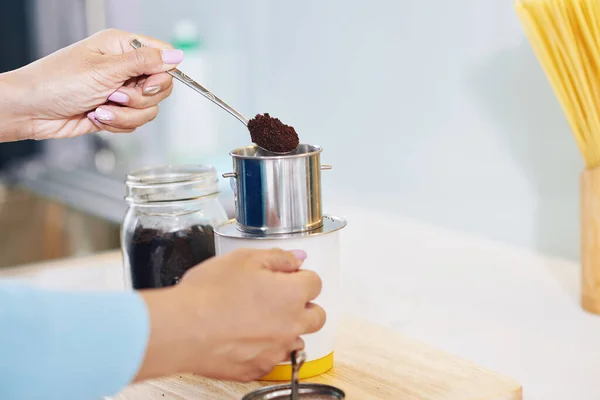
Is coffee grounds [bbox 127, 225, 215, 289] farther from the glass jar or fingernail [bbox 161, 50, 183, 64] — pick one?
fingernail [bbox 161, 50, 183, 64]

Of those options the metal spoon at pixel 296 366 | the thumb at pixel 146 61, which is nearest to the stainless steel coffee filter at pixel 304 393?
the metal spoon at pixel 296 366

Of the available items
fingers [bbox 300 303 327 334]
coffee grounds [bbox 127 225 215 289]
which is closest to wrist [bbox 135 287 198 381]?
fingers [bbox 300 303 327 334]

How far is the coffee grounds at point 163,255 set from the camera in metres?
0.85

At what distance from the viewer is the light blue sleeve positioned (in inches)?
19.2

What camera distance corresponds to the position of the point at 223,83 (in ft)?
5.81

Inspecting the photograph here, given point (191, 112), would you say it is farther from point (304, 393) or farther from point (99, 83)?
point (304, 393)

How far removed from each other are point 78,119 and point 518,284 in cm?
58

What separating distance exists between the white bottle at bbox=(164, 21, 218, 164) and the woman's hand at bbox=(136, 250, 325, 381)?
126 cm

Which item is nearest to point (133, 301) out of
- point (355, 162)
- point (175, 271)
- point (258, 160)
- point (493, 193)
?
point (258, 160)

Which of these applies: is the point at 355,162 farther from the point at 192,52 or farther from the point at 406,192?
the point at 192,52

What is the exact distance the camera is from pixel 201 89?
32.5 inches

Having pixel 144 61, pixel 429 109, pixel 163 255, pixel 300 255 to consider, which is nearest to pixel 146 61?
pixel 144 61

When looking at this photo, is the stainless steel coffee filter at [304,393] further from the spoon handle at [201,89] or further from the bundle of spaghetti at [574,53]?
the bundle of spaghetti at [574,53]

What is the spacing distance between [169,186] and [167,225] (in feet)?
0.15
